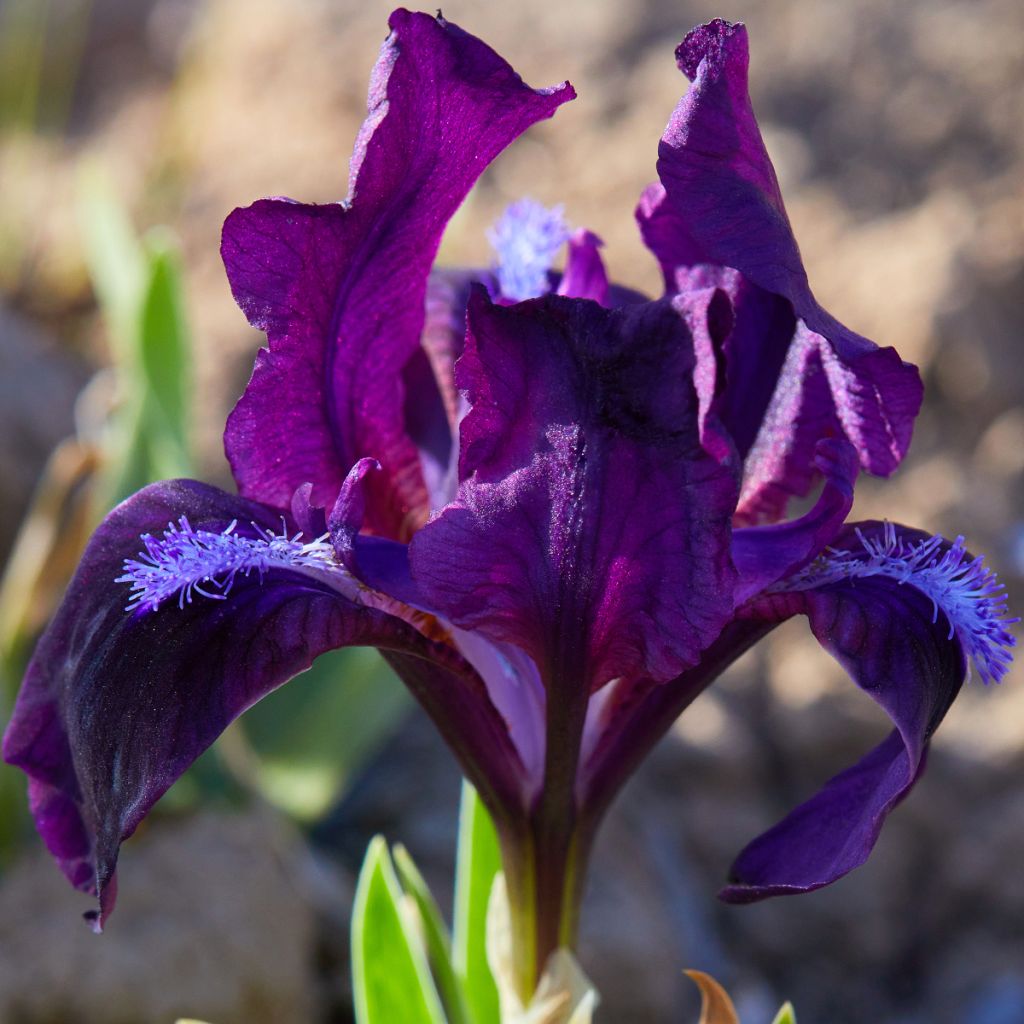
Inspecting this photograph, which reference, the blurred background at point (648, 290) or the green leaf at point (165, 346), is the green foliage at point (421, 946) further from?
the green leaf at point (165, 346)

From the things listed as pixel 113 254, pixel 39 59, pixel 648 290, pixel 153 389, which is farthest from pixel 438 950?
pixel 39 59

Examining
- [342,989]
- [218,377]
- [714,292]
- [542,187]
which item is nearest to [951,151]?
[542,187]

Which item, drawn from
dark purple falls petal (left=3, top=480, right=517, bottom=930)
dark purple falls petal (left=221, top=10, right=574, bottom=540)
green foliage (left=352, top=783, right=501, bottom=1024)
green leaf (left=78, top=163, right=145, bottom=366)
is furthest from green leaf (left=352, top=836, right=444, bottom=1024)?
green leaf (left=78, top=163, right=145, bottom=366)

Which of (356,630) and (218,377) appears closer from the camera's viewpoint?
(356,630)

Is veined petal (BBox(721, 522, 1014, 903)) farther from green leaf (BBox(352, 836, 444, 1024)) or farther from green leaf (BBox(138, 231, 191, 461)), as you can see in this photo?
green leaf (BBox(138, 231, 191, 461))

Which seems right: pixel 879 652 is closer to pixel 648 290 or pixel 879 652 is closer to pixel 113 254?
pixel 113 254

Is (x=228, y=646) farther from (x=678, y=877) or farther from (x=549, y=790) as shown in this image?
(x=678, y=877)

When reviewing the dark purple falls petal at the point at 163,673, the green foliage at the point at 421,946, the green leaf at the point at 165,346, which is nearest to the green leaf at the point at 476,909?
the green foliage at the point at 421,946
